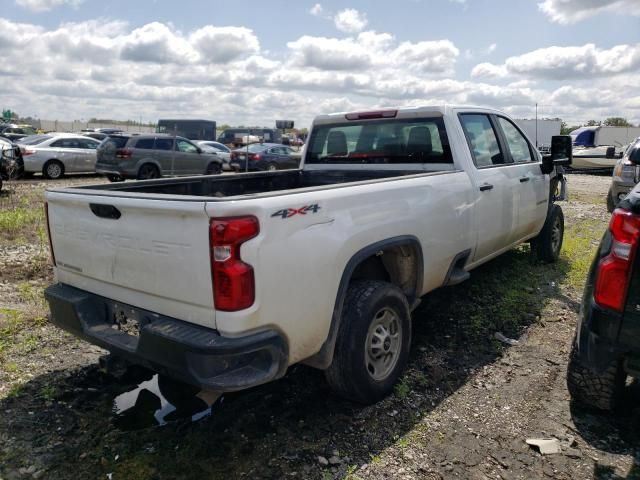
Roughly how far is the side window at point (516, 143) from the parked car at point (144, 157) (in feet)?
35.6

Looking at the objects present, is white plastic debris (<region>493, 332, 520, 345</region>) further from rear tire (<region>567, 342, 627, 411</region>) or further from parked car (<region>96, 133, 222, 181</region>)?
parked car (<region>96, 133, 222, 181</region>)

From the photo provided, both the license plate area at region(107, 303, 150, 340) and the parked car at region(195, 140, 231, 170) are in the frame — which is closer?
the license plate area at region(107, 303, 150, 340)

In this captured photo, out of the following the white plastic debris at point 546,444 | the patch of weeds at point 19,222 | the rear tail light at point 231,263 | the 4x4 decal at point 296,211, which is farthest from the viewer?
the patch of weeds at point 19,222

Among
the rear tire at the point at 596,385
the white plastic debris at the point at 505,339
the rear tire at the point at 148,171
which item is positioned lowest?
the white plastic debris at the point at 505,339

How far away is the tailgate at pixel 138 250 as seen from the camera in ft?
8.13

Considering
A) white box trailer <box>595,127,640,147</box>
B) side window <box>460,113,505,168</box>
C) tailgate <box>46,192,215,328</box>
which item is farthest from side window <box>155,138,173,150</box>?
white box trailer <box>595,127,640,147</box>

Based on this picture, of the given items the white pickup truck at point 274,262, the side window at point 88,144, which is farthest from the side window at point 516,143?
the side window at point 88,144

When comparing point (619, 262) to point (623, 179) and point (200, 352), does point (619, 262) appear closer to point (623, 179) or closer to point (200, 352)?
point (200, 352)

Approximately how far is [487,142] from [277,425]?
3.30 metres

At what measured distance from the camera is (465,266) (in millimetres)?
4402

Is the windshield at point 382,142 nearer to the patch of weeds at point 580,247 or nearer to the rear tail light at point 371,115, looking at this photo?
the rear tail light at point 371,115

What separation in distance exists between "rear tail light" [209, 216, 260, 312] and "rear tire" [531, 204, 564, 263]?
4926mm

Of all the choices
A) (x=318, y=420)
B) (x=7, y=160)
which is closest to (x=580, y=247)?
(x=318, y=420)

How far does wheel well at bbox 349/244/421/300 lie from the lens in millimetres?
3639
